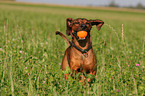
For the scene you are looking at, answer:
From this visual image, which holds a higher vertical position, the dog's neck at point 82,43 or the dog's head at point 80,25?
the dog's head at point 80,25

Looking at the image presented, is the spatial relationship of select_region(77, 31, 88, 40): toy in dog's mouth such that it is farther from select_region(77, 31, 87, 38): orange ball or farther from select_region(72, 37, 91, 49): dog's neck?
select_region(72, 37, 91, 49): dog's neck

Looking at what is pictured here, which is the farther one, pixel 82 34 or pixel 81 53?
pixel 81 53

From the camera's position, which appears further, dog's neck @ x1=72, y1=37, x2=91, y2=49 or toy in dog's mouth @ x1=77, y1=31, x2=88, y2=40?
dog's neck @ x1=72, y1=37, x2=91, y2=49

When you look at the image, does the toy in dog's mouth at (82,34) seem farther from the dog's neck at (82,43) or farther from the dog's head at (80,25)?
the dog's neck at (82,43)

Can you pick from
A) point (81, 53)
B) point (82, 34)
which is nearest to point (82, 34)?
point (82, 34)

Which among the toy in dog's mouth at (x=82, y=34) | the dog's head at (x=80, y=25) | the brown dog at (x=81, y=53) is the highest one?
the dog's head at (x=80, y=25)

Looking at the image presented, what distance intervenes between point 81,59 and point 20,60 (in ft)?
4.78

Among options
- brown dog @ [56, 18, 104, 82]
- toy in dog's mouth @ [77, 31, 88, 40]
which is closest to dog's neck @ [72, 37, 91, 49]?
brown dog @ [56, 18, 104, 82]

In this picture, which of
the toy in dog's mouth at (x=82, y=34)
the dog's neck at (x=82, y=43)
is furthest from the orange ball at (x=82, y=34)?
the dog's neck at (x=82, y=43)

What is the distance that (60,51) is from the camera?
15.9 feet

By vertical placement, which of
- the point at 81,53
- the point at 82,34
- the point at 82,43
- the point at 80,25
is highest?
the point at 80,25

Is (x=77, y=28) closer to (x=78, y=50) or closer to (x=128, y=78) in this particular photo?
(x=78, y=50)

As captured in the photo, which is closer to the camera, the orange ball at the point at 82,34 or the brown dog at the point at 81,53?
the orange ball at the point at 82,34

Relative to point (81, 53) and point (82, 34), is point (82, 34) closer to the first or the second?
point (82, 34)
